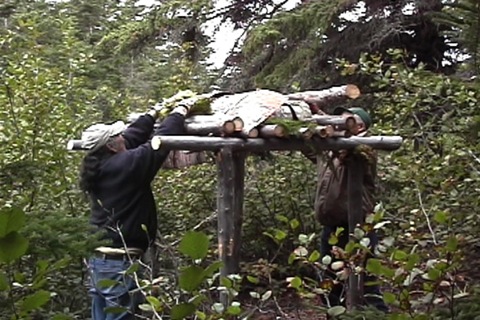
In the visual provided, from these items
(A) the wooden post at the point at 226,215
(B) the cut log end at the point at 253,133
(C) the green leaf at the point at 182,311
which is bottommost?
(A) the wooden post at the point at 226,215

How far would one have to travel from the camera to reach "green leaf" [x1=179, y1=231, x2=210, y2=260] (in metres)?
1.59

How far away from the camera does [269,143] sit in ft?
17.5

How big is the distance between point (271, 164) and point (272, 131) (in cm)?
328

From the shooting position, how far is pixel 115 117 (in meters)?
9.45

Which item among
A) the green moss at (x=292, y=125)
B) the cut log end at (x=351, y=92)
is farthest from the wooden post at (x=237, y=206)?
the cut log end at (x=351, y=92)

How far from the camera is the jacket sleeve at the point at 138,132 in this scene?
18.2 feet

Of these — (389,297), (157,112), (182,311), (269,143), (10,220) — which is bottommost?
(389,297)

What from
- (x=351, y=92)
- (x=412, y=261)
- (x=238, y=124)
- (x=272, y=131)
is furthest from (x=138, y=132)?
(x=412, y=261)

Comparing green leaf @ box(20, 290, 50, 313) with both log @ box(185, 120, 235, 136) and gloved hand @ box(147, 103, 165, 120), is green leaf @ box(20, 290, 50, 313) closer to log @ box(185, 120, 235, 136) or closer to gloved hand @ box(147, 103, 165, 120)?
log @ box(185, 120, 235, 136)

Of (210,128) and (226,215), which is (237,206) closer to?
(226,215)

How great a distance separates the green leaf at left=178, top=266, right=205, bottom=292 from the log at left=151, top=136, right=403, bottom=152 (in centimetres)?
346

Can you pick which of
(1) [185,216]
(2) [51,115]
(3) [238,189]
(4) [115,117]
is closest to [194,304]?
(3) [238,189]

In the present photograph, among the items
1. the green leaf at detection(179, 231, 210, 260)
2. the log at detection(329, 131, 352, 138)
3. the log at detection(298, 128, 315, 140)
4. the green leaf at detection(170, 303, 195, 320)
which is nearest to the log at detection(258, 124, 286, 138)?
the log at detection(298, 128, 315, 140)

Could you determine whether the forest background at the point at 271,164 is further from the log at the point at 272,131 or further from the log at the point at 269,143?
the log at the point at 272,131
